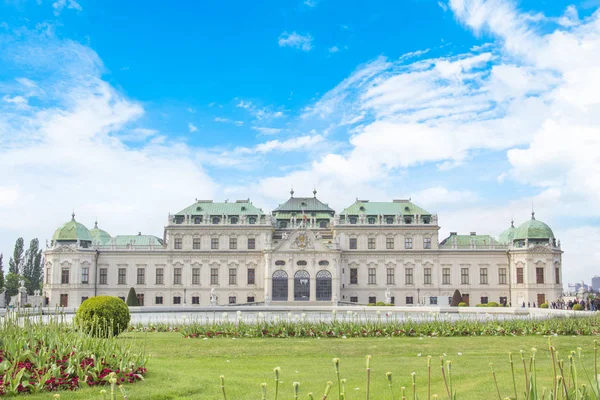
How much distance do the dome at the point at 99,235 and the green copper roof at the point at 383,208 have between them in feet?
95.8

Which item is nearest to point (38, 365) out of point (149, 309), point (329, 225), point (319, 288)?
point (149, 309)

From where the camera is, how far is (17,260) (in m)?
91.2

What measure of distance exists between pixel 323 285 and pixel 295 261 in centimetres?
410

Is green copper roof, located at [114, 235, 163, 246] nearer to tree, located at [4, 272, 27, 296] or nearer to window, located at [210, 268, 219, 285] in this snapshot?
window, located at [210, 268, 219, 285]

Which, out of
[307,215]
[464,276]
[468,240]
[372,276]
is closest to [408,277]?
[372,276]

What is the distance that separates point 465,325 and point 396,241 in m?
46.2

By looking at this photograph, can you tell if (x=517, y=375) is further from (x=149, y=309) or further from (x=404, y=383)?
(x=149, y=309)

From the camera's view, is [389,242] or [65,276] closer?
[65,276]

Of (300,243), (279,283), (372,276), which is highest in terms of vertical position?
(300,243)

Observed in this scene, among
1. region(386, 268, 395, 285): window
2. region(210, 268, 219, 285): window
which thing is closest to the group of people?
region(386, 268, 395, 285): window

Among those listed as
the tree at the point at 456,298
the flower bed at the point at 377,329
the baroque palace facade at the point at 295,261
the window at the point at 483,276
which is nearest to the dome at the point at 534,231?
the baroque palace facade at the point at 295,261

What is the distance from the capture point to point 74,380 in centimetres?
1289

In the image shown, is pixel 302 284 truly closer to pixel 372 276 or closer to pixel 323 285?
pixel 323 285

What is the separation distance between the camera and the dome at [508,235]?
245 feet
